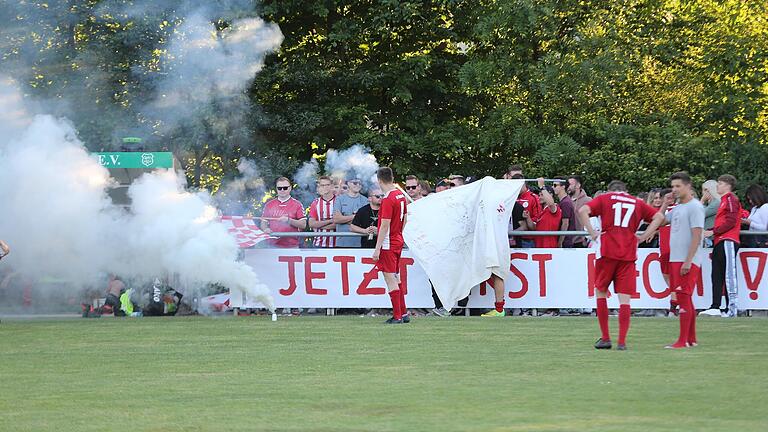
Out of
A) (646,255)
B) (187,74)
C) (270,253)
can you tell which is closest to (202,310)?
(270,253)

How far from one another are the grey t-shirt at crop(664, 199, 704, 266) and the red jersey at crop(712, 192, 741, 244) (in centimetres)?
531

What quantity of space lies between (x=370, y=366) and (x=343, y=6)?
20817 millimetres

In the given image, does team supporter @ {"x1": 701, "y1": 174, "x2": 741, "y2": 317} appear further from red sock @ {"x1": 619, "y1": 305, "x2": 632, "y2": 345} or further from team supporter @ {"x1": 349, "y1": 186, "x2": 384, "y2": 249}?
red sock @ {"x1": 619, "y1": 305, "x2": 632, "y2": 345}

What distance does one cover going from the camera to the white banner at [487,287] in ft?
68.3

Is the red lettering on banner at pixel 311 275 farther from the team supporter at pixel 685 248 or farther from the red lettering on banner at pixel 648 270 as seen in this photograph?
the team supporter at pixel 685 248

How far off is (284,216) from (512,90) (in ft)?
43.3

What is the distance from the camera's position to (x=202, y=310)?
2169 cm

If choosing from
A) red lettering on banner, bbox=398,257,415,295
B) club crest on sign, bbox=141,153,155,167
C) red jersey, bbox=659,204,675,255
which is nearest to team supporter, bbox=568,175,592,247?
red jersey, bbox=659,204,675,255

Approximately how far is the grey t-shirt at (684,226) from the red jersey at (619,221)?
418 mm

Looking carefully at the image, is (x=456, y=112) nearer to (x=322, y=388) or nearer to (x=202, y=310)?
(x=202, y=310)

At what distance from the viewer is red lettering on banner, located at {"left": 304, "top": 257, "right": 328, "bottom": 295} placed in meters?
21.4

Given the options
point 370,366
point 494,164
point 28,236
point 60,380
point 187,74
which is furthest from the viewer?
point 494,164

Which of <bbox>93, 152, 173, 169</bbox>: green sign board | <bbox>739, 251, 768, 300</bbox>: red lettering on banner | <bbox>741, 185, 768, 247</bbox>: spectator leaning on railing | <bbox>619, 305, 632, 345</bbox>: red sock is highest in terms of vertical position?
<bbox>93, 152, 173, 169</bbox>: green sign board

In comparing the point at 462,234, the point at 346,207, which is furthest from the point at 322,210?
the point at 462,234
